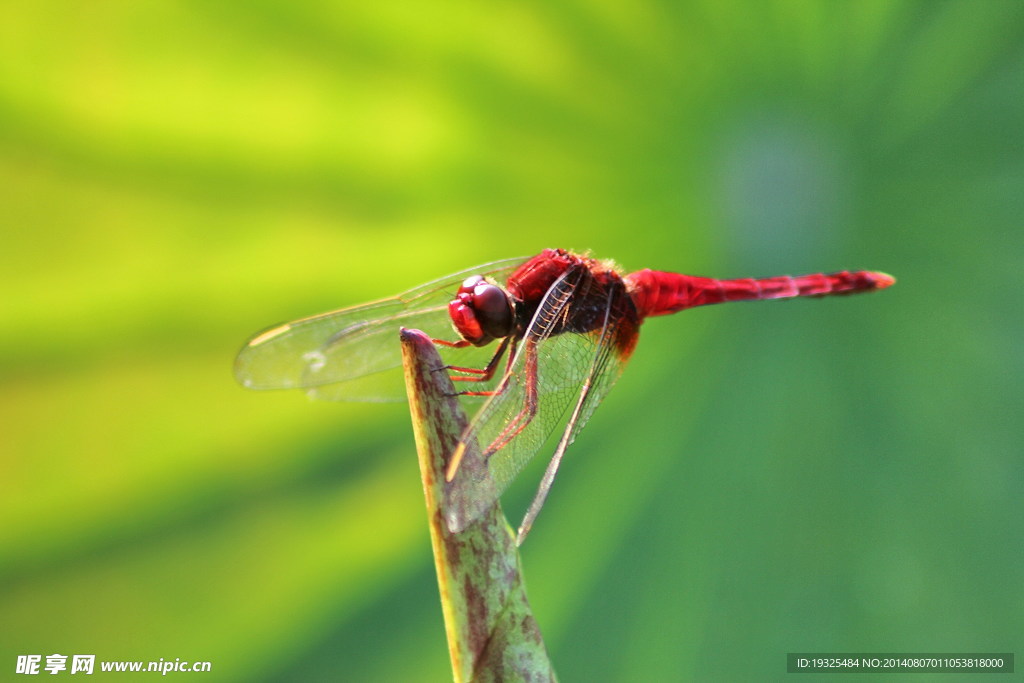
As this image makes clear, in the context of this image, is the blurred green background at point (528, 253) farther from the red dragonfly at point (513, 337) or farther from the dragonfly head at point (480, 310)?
the dragonfly head at point (480, 310)

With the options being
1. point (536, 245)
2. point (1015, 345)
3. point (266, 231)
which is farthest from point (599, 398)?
point (1015, 345)

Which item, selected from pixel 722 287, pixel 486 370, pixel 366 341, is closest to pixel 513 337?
pixel 486 370

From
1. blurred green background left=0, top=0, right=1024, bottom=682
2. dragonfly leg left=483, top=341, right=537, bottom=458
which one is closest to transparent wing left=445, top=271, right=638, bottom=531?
dragonfly leg left=483, top=341, right=537, bottom=458

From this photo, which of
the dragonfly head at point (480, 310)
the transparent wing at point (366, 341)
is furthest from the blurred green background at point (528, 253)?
the dragonfly head at point (480, 310)

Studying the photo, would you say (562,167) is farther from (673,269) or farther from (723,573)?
(723,573)

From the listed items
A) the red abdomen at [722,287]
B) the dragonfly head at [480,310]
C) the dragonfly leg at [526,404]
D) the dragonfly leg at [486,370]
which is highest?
the red abdomen at [722,287]

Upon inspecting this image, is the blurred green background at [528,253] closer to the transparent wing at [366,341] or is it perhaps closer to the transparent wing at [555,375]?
the transparent wing at [366,341]

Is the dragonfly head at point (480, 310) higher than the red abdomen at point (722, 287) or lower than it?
lower

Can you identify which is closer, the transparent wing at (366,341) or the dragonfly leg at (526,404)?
the dragonfly leg at (526,404)
